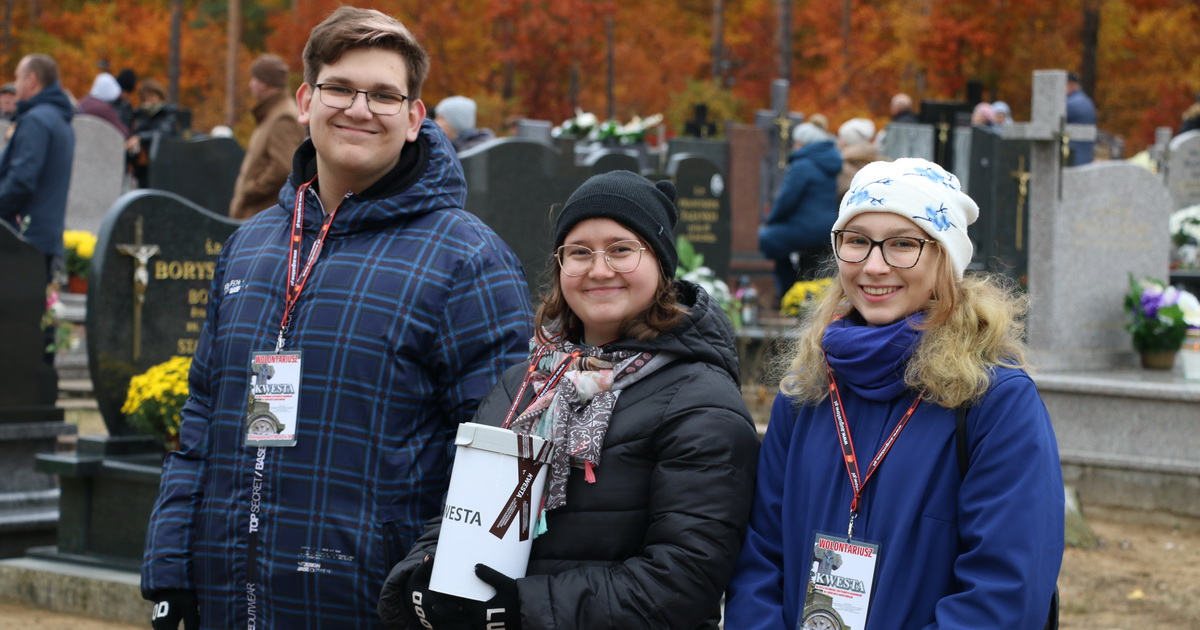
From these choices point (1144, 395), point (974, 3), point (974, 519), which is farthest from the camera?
point (974, 3)

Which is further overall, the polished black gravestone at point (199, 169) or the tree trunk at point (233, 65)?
the tree trunk at point (233, 65)

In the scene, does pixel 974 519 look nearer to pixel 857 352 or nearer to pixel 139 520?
pixel 857 352

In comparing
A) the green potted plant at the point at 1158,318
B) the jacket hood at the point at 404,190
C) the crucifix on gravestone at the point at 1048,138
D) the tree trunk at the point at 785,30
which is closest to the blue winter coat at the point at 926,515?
the jacket hood at the point at 404,190

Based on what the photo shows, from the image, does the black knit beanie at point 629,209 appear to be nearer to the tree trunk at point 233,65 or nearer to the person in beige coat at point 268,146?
the person in beige coat at point 268,146

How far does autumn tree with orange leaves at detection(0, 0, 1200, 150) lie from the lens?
3388cm

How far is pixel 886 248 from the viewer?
2.58 m

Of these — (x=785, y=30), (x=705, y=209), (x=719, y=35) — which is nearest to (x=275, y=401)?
(x=705, y=209)

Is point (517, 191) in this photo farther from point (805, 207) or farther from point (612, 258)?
point (612, 258)

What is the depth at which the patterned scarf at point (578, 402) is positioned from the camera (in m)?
2.51

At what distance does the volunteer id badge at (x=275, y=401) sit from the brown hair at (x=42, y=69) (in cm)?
800

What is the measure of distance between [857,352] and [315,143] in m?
1.31

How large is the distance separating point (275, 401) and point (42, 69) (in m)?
8.07

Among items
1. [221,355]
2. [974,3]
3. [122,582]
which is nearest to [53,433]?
[122,582]

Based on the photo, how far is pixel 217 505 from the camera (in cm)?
304
